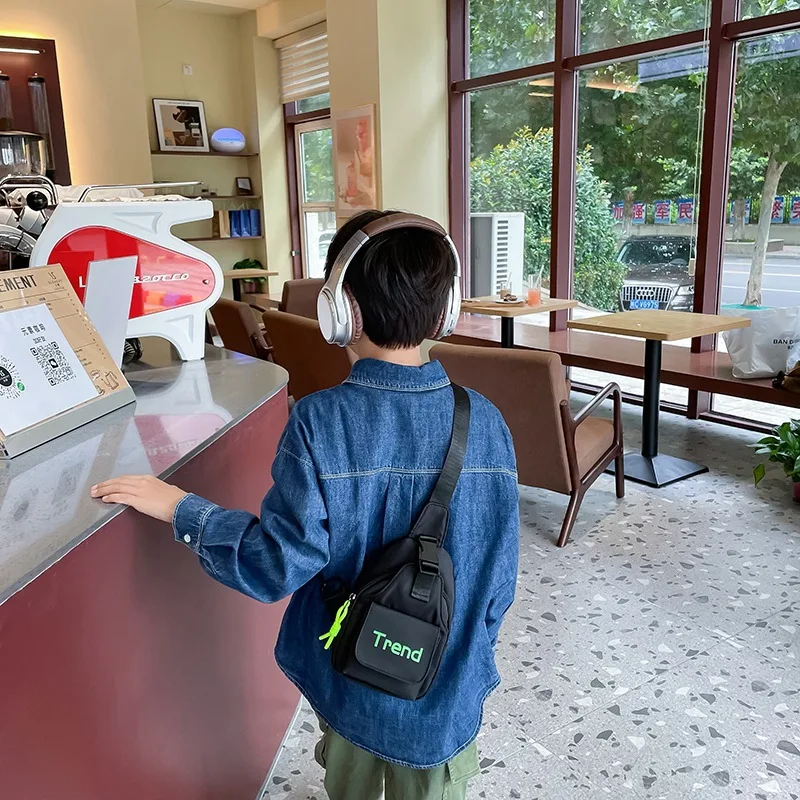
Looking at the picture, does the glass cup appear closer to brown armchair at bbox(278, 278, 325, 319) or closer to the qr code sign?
brown armchair at bbox(278, 278, 325, 319)

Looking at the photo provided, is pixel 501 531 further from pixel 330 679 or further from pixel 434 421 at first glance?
pixel 330 679

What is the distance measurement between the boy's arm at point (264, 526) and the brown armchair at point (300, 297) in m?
4.63

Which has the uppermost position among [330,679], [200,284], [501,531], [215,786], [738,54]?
[738,54]

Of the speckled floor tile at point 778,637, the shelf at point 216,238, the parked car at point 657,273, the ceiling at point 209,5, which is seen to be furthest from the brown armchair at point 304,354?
the ceiling at point 209,5

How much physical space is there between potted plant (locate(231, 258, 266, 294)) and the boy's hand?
24.1 feet

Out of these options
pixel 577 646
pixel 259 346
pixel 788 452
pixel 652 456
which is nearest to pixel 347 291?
pixel 577 646

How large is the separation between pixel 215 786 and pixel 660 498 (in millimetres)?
2609

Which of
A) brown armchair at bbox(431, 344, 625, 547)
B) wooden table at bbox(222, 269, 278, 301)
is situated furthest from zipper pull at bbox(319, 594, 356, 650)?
wooden table at bbox(222, 269, 278, 301)

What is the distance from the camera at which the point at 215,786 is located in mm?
1466

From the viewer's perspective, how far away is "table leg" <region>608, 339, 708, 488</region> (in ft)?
12.3

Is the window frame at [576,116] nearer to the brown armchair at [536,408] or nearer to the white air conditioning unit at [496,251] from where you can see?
the white air conditioning unit at [496,251]

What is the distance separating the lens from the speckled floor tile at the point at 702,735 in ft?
5.91

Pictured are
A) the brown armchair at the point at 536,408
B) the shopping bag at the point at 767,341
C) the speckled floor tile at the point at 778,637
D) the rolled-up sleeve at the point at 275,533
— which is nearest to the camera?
the rolled-up sleeve at the point at 275,533

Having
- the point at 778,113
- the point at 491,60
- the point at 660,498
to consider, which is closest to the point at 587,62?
the point at 491,60
